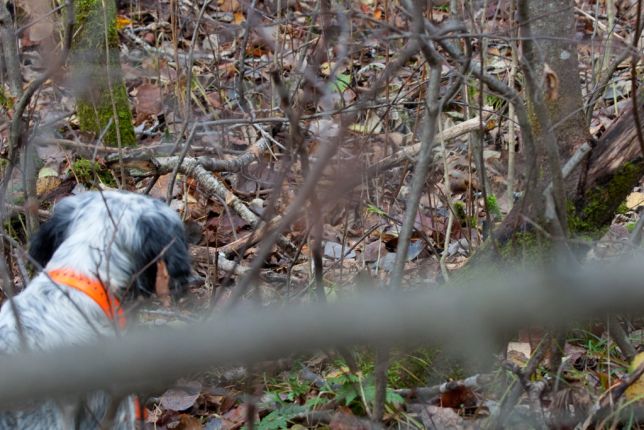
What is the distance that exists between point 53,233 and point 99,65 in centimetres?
235

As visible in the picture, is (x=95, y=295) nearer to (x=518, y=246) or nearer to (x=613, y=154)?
(x=518, y=246)

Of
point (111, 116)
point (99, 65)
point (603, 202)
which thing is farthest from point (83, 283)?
point (111, 116)

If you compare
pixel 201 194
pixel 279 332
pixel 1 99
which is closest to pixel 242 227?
pixel 201 194

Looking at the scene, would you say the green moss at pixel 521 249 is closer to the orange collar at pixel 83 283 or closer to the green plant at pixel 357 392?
the green plant at pixel 357 392

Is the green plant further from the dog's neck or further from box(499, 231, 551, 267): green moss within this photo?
the dog's neck

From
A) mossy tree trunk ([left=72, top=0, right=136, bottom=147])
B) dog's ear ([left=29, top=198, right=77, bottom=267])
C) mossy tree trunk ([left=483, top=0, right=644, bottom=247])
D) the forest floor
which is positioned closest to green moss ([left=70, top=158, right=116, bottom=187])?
the forest floor

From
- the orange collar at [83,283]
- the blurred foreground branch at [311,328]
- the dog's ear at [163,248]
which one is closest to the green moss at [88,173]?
the dog's ear at [163,248]

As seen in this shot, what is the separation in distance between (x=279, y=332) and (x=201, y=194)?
16.5 ft

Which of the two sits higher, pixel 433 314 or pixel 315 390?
pixel 433 314

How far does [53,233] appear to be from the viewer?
3967mm

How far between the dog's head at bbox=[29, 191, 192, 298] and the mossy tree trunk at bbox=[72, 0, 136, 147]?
6.14ft

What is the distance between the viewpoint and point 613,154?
385cm

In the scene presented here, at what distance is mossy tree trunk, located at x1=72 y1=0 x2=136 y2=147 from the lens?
19.4ft

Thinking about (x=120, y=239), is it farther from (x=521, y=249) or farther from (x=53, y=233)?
(x=521, y=249)
